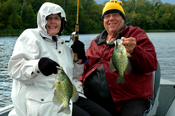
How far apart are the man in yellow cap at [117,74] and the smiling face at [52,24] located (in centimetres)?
92

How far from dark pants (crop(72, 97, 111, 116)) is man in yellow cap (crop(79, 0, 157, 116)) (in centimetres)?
32

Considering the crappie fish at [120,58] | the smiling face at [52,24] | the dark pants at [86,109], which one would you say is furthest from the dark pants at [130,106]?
the smiling face at [52,24]

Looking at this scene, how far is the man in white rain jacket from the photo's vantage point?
2369mm

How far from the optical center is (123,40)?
2.50m

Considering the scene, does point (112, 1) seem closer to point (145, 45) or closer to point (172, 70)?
point (145, 45)

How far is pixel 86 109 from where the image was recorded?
118 inches

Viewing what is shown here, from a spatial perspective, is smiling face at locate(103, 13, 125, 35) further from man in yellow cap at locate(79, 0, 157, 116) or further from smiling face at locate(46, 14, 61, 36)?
smiling face at locate(46, 14, 61, 36)

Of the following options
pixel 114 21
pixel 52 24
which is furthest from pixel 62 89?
pixel 114 21

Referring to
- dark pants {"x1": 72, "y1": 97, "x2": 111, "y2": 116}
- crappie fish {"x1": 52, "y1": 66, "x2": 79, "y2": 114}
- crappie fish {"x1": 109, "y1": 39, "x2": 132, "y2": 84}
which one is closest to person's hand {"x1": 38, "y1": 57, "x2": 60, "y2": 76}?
crappie fish {"x1": 52, "y1": 66, "x2": 79, "y2": 114}

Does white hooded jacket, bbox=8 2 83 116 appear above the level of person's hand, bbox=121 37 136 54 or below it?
below

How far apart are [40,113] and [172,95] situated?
2863 mm

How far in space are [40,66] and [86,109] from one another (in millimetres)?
1128

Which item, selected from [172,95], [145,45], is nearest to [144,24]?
[172,95]

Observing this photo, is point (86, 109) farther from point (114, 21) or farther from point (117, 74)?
point (114, 21)
